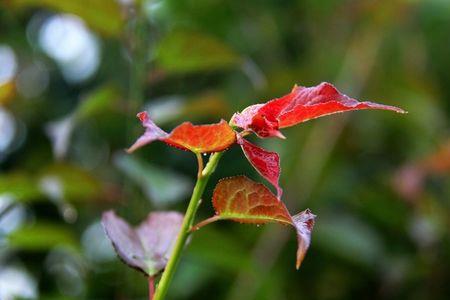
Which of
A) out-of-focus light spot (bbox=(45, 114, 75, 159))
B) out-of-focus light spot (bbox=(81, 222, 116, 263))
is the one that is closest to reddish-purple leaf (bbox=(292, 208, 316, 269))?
out-of-focus light spot (bbox=(45, 114, 75, 159))

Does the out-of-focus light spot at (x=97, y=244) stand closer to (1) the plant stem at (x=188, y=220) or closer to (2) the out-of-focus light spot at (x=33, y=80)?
(2) the out-of-focus light spot at (x=33, y=80)

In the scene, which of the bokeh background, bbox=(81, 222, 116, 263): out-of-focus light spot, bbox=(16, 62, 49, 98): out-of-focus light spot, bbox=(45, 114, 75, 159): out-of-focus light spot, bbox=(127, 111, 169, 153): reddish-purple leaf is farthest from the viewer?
bbox=(16, 62, 49, 98): out-of-focus light spot

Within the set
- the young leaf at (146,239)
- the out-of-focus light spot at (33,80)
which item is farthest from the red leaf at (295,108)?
the out-of-focus light spot at (33,80)

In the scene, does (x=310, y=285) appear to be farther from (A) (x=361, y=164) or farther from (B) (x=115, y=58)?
(B) (x=115, y=58)

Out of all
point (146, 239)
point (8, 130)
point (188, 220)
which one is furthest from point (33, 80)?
point (188, 220)

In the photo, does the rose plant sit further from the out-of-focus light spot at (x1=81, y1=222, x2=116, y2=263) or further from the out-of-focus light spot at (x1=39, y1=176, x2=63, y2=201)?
the out-of-focus light spot at (x1=81, y1=222, x2=116, y2=263)

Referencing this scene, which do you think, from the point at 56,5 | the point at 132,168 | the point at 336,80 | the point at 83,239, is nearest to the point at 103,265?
the point at 83,239
